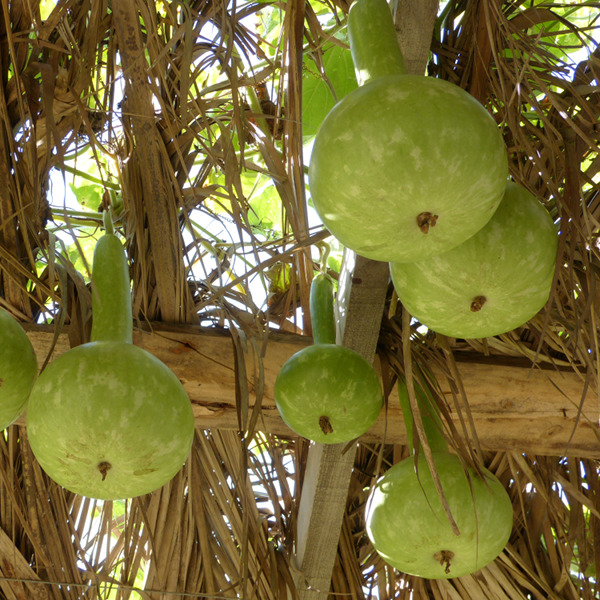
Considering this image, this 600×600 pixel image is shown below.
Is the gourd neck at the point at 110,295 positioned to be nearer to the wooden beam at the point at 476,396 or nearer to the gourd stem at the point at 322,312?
the wooden beam at the point at 476,396

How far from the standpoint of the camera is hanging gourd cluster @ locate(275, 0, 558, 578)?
3.38 feet

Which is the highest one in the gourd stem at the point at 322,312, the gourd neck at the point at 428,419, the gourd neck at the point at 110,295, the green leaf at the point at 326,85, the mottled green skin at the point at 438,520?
the green leaf at the point at 326,85

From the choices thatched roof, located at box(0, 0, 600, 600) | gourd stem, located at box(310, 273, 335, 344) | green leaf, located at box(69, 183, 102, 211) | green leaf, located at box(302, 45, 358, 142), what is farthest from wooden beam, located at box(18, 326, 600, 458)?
green leaf, located at box(69, 183, 102, 211)

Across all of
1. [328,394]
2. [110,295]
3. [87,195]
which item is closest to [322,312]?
[328,394]

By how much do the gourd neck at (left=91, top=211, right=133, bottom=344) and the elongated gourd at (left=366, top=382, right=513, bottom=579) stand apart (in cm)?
61

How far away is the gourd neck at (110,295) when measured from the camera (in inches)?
55.9

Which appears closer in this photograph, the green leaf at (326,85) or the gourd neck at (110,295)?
the gourd neck at (110,295)

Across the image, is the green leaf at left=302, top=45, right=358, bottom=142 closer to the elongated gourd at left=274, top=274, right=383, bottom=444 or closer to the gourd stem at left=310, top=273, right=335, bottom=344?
the gourd stem at left=310, top=273, right=335, bottom=344

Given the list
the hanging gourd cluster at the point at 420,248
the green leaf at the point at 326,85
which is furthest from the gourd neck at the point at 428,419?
the green leaf at the point at 326,85

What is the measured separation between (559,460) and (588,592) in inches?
14.6

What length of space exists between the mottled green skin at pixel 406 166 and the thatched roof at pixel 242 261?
11.4 inches

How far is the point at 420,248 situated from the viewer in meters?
1.09

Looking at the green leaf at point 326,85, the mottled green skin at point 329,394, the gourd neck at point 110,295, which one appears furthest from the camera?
the green leaf at point 326,85

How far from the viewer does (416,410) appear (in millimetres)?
1458
